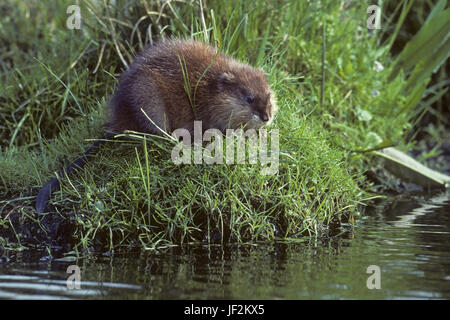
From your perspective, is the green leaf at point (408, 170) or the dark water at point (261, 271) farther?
the green leaf at point (408, 170)

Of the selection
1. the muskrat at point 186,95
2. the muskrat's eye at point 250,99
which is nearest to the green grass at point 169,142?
the muskrat at point 186,95

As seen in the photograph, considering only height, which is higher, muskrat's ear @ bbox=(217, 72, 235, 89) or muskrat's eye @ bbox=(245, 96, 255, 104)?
muskrat's ear @ bbox=(217, 72, 235, 89)

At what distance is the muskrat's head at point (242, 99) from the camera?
4309 mm

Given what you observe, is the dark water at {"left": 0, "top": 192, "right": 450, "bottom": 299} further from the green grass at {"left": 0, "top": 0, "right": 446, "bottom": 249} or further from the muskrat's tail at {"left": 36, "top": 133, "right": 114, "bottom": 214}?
the muskrat's tail at {"left": 36, "top": 133, "right": 114, "bottom": 214}

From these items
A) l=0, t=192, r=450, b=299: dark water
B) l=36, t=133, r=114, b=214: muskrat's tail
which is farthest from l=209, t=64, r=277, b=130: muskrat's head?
l=0, t=192, r=450, b=299: dark water

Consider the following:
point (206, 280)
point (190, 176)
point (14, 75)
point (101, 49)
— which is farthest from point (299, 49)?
point (206, 280)

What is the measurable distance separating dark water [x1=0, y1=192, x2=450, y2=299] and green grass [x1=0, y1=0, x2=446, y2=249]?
0.26 metres

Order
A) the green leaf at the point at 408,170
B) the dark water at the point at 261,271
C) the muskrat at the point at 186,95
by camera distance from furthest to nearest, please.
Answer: the green leaf at the point at 408,170 → the muskrat at the point at 186,95 → the dark water at the point at 261,271

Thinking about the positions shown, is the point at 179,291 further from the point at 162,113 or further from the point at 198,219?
the point at 162,113

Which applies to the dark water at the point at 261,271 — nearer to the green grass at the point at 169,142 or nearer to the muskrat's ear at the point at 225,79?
the green grass at the point at 169,142

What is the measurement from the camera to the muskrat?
14.0ft

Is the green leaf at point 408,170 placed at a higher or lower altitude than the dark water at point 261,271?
higher

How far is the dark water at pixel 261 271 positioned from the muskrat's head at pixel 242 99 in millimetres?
903

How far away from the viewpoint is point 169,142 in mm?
4238
